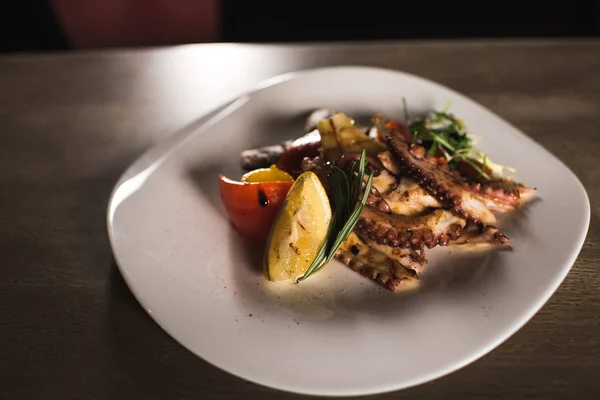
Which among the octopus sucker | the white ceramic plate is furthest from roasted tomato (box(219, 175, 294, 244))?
the octopus sucker

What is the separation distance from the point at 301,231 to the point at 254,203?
163 millimetres

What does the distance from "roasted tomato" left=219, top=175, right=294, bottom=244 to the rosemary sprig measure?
0.38 feet

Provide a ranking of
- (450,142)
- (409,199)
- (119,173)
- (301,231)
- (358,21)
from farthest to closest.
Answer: (358,21), (119,173), (450,142), (409,199), (301,231)

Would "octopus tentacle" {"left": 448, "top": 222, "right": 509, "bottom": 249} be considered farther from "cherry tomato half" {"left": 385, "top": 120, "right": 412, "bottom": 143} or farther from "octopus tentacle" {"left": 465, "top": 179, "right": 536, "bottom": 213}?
"cherry tomato half" {"left": 385, "top": 120, "right": 412, "bottom": 143}

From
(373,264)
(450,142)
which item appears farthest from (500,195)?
(373,264)

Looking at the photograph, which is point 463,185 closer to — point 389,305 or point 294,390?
point 389,305

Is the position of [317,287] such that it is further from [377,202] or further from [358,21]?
[358,21]

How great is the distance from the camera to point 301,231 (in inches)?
52.0

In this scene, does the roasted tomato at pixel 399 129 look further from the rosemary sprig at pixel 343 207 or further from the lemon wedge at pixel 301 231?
the lemon wedge at pixel 301 231

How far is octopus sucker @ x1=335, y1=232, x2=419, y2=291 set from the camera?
133 cm

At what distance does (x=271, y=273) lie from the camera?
1.33 m

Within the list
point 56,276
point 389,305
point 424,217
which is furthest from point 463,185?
point 56,276

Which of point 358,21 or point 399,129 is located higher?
point 399,129

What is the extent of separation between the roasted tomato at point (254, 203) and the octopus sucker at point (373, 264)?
177 millimetres
